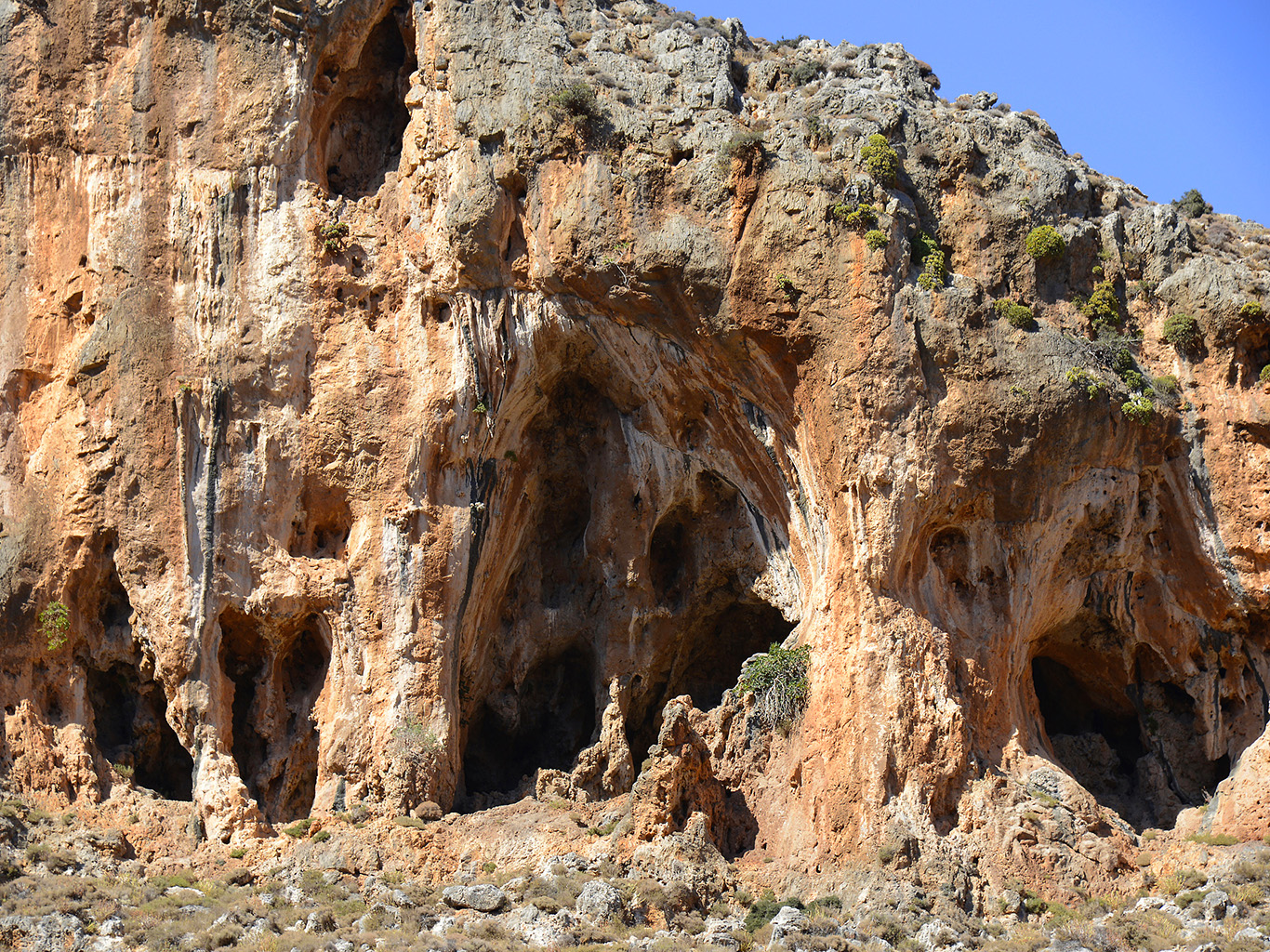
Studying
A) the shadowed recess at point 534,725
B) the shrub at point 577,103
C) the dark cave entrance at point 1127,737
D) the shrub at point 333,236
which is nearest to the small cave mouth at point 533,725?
the shadowed recess at point 534,725

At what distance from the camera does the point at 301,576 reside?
2786 centimetres

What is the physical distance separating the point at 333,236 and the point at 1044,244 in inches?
565

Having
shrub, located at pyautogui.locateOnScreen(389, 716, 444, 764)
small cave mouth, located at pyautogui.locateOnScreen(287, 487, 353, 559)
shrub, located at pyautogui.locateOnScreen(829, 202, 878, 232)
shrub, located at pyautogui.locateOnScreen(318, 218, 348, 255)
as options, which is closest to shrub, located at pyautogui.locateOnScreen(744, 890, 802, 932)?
shrub, located at pyautogui.locateOnScreen(389, 716, 444, 764)

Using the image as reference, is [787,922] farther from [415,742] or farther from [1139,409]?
[1139,409]

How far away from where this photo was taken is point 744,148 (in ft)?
90.7

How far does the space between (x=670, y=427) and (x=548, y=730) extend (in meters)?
7.09

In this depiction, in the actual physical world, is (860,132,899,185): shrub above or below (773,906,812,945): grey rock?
above

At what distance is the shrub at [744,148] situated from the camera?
90.6 feet

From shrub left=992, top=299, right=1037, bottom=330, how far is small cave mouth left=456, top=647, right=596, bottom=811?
1123 centimetres

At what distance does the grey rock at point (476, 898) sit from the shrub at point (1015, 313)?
14254 mm

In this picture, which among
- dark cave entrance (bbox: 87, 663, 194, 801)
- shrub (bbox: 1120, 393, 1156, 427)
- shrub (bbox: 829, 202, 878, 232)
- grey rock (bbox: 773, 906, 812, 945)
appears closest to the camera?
grey rock (bbox: 773, 906, 812, 945)

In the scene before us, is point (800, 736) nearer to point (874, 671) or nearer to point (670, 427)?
point (874, 671)

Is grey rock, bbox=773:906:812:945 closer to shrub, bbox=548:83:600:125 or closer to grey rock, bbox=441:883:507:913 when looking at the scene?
grey rock, bbox=441:883:507:913

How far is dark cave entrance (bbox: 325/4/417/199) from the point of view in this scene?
3120cm
